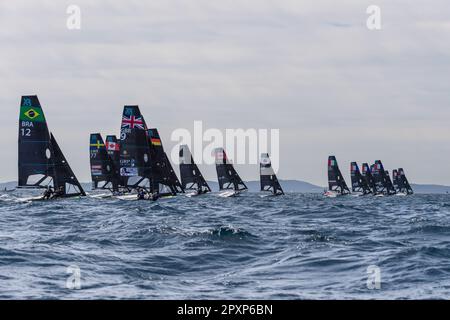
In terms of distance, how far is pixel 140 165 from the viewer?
66.6 metres

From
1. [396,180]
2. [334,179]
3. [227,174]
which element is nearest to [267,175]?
[227,174]

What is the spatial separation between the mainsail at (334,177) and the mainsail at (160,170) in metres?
54.9

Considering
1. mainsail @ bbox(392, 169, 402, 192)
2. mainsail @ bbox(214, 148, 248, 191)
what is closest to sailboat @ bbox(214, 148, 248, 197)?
mainsail @ bbox(214, 148, 248, 191)

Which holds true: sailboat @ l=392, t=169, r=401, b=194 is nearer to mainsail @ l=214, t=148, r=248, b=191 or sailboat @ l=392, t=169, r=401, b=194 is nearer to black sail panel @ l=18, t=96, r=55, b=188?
mainsail @ l=214, t=148, r=248, b=191

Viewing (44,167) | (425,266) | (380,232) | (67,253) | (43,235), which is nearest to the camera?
(425,266)

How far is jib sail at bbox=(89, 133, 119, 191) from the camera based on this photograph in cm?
8112

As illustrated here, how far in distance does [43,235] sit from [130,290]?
11826mm

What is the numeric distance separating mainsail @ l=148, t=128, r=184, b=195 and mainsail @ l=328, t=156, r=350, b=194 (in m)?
54.9

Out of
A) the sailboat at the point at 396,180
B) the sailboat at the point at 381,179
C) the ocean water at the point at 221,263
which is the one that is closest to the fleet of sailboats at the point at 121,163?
the ocean water at the point at 221,263

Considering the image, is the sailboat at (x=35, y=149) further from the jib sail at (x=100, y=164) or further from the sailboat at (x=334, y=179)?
the sailboat at (x=334, y=179)

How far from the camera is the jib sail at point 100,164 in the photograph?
81.1m

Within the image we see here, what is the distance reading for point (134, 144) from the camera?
216 ft
